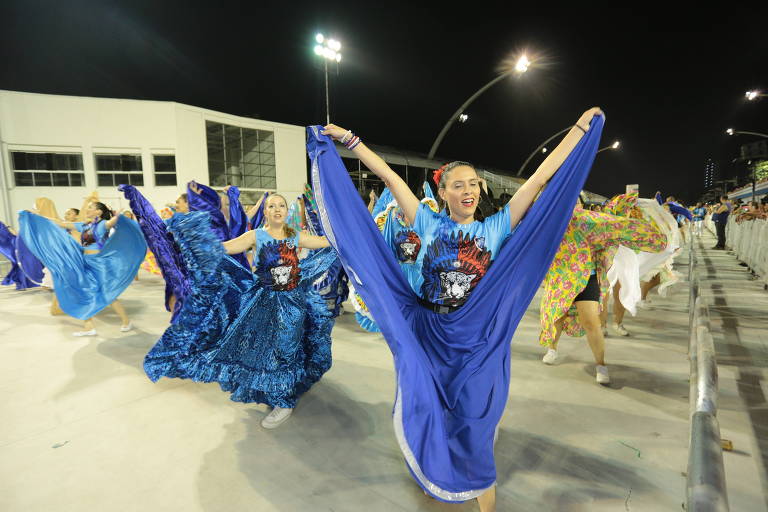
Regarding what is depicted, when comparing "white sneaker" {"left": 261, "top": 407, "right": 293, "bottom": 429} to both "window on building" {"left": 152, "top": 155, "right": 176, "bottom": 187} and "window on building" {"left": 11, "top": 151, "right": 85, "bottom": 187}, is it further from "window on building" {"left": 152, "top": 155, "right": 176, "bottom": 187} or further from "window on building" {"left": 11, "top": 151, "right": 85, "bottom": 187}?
"window on building" {"left": 11, "top": 151, "right": 85, "bottom": 187}

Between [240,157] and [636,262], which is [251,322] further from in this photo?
[240,157]

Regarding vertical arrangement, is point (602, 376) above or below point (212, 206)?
below

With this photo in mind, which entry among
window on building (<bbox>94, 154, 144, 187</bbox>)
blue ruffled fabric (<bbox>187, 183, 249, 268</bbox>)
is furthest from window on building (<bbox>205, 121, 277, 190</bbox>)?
blue ruffled fabric (<bbox>187, 183, 249, 268</bbox>)

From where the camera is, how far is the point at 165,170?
16984 millimetres

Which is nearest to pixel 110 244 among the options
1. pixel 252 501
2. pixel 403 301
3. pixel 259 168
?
pixel 252 501

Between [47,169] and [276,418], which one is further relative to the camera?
[47,169]

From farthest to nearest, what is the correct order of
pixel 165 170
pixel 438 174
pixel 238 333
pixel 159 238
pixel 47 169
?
pixel 165 170, pixel 47 169, pixel 159 238, pixel 238 333, pixel 438 174

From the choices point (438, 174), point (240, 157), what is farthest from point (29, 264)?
point (240, 157)

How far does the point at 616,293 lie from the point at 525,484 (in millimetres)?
3939

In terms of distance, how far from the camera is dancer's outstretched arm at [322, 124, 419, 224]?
6.86 ft

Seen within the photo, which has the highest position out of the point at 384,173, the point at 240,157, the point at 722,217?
the point at 240,157

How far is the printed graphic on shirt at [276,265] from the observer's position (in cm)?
322

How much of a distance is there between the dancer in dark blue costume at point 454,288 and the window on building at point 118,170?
57.0 feet

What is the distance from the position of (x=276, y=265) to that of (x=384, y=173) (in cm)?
152
